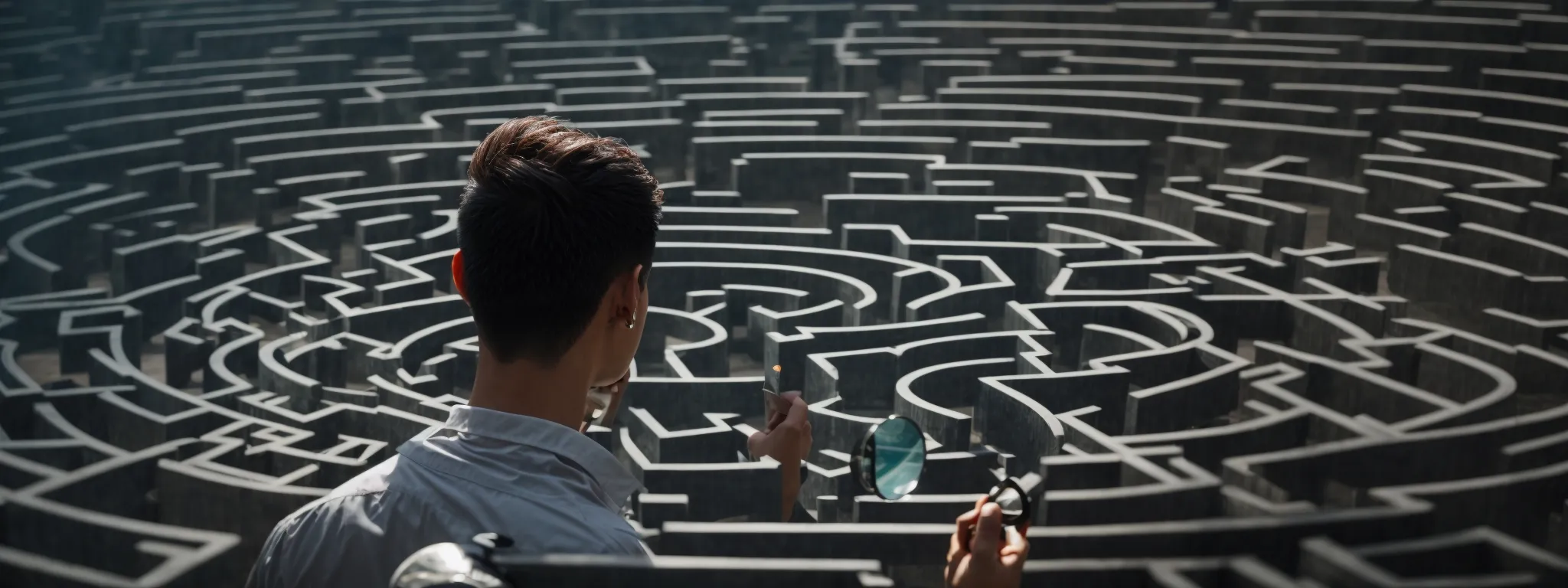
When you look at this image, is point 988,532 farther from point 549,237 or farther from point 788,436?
point 788,436

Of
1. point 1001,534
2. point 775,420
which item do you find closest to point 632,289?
point 1001,534

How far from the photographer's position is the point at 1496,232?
7980mm

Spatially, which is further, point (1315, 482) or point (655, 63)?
point (655, 63)

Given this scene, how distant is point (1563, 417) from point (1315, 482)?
43.4 inches

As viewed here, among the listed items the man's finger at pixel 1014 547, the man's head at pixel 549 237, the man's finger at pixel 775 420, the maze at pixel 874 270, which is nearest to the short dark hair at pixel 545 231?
the man's head at pixel 549 237

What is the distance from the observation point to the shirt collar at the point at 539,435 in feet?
8.51

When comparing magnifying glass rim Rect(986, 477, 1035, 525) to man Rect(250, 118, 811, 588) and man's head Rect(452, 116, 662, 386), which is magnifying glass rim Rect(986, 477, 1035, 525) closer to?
man Rect(250, 118, 811, 588)

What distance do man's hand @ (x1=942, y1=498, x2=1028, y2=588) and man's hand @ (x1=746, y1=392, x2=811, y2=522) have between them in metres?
1.05

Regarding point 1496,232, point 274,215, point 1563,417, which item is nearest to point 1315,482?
point 1563,417

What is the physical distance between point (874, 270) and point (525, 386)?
6.19 meters

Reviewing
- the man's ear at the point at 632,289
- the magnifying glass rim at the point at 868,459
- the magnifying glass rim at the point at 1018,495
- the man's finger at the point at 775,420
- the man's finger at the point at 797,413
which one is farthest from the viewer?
the man's finger at the point at 775,420

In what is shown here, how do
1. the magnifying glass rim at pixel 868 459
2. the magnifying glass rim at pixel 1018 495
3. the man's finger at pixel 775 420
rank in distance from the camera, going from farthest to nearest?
1. the man's finger at pixel 775 420
2. the magnifying glass rim at pixel 868 459
3. the magnifying glass rim at pixel 1018 495

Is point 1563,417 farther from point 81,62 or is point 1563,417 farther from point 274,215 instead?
point 81,62

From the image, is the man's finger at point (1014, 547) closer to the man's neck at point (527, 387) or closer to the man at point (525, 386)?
the man at point (525, 386)
